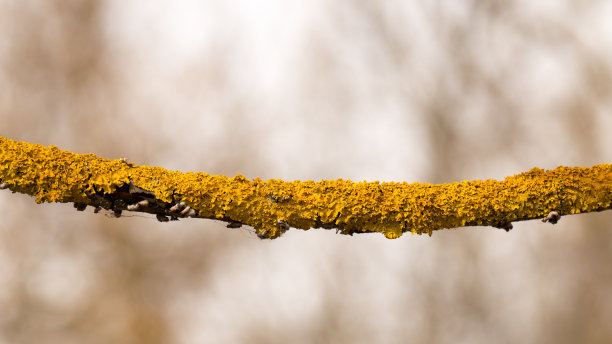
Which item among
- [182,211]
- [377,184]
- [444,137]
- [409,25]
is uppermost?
[409,25]

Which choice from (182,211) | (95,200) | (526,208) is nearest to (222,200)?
(182,211)

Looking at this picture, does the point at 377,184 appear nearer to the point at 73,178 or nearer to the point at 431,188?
the point at 431,188

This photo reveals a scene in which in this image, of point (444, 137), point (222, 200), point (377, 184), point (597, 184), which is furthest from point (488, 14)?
point (222, 200)

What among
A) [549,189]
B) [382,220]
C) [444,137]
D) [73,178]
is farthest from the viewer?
[444,137]

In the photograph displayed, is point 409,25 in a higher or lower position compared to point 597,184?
higher

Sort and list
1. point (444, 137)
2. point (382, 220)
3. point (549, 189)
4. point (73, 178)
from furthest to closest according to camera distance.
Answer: point (444, 137), point (549, 189), point (382, 220), point (73, 178)

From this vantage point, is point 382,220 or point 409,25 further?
point 409,25
